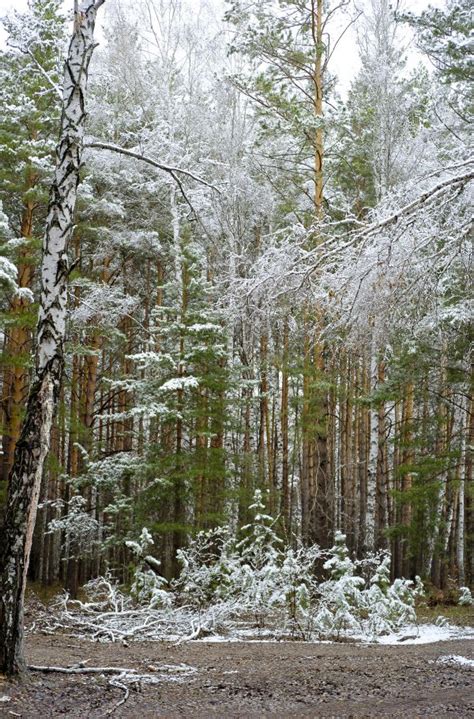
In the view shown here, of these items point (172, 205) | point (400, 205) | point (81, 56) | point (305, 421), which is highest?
point (172, 205)

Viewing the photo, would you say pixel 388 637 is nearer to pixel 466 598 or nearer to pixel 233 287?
pixel 466 598

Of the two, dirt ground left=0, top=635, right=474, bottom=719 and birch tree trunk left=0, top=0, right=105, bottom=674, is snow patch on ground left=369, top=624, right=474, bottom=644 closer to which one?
dirt ground left=0, top=635, right=474, bottom=719

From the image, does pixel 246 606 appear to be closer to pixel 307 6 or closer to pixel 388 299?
pixel 388 299

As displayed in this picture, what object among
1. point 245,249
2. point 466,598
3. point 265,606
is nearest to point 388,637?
point 265,606

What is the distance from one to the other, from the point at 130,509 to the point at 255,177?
10.3m

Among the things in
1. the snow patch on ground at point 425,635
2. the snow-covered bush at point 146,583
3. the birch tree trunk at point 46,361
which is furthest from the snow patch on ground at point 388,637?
the birch tree trunk at point 46,361

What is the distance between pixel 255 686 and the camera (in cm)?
503

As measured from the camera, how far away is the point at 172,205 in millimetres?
17031

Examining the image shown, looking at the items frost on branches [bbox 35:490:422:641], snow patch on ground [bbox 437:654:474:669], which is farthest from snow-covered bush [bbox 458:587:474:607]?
snow patch on ground [bbox 437:654:474:669]

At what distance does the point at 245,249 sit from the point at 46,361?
7.59m

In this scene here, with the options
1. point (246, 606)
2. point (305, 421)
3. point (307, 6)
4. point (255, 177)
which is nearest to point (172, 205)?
point (255, 177)

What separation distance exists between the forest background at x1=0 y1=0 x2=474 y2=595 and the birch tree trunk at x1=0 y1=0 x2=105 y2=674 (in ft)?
7.61

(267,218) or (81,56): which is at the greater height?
(267,218)

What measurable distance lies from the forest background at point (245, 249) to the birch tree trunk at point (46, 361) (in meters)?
2.32
